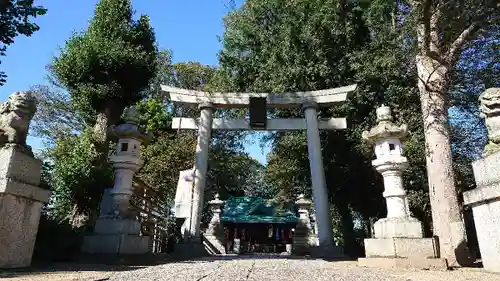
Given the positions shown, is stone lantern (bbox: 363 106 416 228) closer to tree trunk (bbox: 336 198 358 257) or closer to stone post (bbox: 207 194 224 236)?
tree trunk (bbox: 336 198 358 257)

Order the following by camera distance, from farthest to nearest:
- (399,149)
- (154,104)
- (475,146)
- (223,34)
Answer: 1. (154,104)
2. (223,34)
3. (475,146)
4. (399,149)

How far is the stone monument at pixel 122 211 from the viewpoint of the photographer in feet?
18.7

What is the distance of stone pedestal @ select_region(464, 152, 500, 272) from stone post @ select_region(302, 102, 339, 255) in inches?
217

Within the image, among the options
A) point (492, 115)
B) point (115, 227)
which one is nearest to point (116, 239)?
point (115, 227)

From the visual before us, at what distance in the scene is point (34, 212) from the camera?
13.3 feet

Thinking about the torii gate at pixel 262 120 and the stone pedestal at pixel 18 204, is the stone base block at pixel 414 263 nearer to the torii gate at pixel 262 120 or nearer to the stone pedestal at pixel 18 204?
the torii gate at pixel 262 120

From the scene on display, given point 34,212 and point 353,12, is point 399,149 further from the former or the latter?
point 353,12

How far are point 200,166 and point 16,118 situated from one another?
6.12 meters

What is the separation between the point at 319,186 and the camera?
32.0 feet

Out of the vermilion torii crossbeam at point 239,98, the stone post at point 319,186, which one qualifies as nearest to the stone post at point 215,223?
the vermilion torii crossbeam at point 239,98

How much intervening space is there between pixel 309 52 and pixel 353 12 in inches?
83.8

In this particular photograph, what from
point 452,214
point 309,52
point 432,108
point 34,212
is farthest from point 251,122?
Result: point 34,212

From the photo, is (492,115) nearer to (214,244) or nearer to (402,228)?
(402,228)

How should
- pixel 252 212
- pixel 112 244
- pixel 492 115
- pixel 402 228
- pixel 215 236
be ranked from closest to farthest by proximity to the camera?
pixel 492 115 → pixel 402 228 → pixel 112 244 → pixel 215 236 → pixel 252 212
